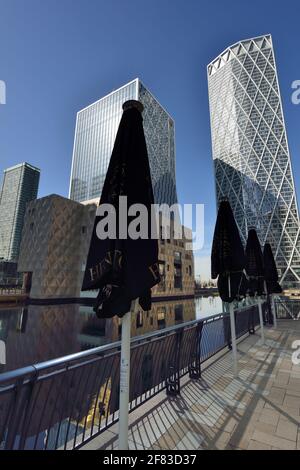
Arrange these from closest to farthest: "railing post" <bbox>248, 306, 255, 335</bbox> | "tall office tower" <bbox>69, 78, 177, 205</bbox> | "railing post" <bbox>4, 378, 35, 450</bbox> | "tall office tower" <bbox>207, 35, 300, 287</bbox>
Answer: "railing post" <bbox>4, 378, 35, 450</bbox> < "railing post" <bbox>248, 306, 255, 335</bbox> < "tall office tower" <bbox>207, 35, 300, 287</bbox> < "tall office tower" <bbox>69, 78, 177, 205</bbox>

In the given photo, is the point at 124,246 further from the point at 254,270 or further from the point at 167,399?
the point at 254,270

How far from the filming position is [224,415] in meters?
2.89

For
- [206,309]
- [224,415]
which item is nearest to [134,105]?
[224,415]

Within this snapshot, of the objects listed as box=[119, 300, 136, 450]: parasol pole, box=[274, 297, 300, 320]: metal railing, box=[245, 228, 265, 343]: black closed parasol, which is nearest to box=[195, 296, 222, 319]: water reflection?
box=[274, 297, 300, 320]: metal railing

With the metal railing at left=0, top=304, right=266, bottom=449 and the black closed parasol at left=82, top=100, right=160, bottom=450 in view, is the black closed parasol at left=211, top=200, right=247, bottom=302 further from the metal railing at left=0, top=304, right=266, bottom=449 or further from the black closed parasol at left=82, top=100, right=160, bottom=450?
the black closed parasol at left=82, top=100, right=160, bottom=450

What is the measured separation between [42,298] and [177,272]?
25451mm

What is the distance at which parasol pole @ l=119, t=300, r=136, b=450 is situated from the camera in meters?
1.90

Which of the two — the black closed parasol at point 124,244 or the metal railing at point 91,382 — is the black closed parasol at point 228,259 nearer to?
the metal railing at point 91,382

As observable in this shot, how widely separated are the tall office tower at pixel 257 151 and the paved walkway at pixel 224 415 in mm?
59508

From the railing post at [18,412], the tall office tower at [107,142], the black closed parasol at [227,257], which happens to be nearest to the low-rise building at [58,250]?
the black closed parasol at [227,257]

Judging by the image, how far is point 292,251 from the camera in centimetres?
5584

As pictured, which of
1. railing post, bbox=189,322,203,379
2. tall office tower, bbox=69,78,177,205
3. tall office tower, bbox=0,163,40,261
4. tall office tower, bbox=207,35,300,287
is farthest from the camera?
tall office tower, bbox=69,78,177,205
